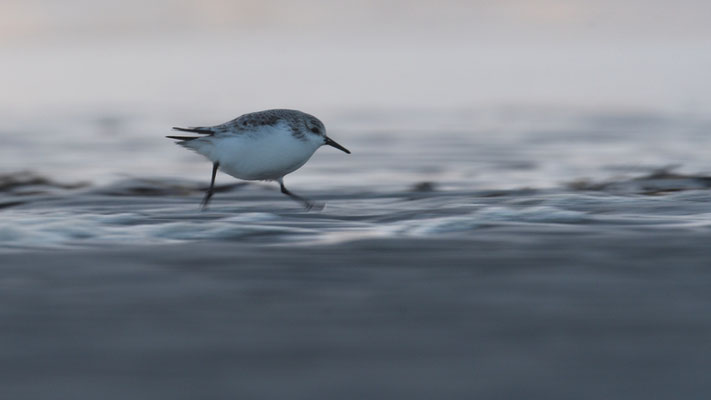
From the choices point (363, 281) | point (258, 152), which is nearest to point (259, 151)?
point (258, 152)

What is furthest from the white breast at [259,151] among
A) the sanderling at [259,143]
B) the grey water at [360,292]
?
the grey water at [360,292]

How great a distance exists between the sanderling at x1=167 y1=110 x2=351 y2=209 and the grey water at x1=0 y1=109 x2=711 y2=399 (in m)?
0.37

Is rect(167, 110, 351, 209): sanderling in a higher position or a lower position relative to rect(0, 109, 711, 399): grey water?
higher

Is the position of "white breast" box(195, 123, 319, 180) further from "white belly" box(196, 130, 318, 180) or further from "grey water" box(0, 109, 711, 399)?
"grey water" box(0, 109, 711, 399)

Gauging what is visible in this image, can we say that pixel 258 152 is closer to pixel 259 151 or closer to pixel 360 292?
pixel 259 151

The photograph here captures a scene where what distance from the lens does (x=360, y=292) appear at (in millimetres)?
4113

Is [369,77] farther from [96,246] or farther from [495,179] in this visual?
[96,246]

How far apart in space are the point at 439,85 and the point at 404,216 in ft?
56.6

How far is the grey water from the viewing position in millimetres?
3105

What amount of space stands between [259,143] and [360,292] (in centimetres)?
275

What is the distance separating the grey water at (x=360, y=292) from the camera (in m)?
3.11

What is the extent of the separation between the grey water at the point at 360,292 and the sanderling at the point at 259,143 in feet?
1.21

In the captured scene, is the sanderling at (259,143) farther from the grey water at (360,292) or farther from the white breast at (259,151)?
the grey water at (360,292)

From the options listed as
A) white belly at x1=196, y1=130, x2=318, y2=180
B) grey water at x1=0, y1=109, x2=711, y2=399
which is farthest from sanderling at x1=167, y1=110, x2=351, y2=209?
grey water at x1=0, y1=109, x2=711, y2=399
